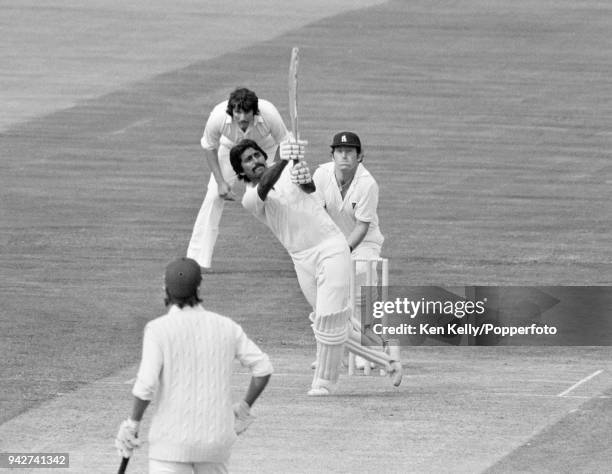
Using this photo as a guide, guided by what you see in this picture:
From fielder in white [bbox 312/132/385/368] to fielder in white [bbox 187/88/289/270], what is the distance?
1.08 m

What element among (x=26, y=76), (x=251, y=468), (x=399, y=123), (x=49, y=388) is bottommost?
(x=251, y=468)

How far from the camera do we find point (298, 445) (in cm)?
1066

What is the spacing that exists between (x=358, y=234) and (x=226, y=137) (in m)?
2.50

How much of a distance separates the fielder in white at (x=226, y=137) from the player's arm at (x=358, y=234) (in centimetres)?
146

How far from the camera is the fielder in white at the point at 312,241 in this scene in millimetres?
11617

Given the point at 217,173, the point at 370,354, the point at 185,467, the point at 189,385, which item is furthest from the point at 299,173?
the point at 185,467

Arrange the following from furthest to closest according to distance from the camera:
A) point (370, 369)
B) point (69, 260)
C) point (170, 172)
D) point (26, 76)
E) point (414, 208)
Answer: point (26, 76) → point (170, 172) → point (414, 208) → point (69, 260) → point (370, 369)

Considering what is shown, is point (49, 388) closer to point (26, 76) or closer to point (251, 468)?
point (251, 468)

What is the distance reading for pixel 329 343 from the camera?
39.1 feet

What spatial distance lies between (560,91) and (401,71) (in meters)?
3.07

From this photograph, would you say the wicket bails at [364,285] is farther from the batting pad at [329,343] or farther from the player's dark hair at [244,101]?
the player's dark hair at [244,101]

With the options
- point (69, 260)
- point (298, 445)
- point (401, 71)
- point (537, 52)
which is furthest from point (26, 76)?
point (298, 445)

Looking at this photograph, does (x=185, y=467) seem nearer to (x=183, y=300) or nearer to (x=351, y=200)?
(x=183, y=300)

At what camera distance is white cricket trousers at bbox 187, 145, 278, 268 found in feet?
50.9
